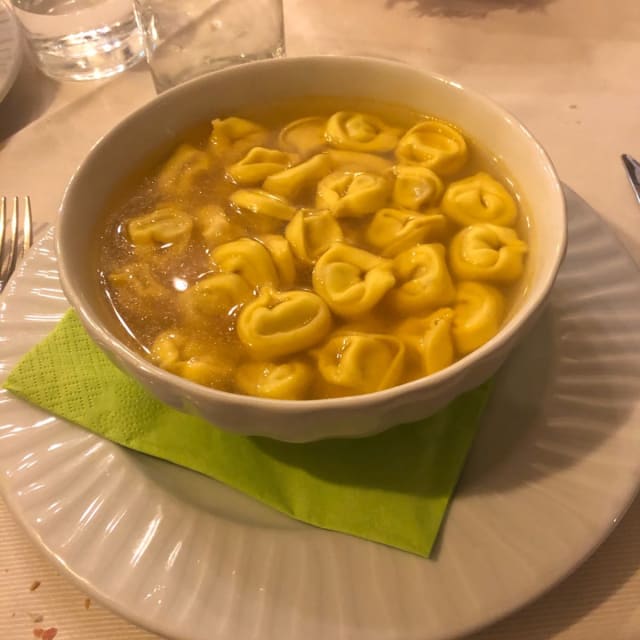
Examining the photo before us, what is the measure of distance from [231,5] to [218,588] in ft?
4.26

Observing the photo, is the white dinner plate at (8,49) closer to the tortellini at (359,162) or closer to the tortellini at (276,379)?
the tortellini at (359,162)

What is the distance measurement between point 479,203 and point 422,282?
0.15m

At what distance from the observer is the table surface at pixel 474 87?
3.83 ft

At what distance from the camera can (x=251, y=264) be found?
33.5 inches

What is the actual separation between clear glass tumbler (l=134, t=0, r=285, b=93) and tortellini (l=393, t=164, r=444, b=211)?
687 mm

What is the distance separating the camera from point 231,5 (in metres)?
1.55

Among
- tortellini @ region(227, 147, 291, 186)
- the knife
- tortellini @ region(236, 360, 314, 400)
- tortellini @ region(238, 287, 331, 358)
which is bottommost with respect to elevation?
the knife

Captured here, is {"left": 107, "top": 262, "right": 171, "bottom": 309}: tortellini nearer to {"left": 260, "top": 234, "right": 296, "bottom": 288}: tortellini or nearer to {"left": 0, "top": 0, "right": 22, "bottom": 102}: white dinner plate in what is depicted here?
{"left": 260, "top": 234, "right": 296, "bottom": 288}: tortellini

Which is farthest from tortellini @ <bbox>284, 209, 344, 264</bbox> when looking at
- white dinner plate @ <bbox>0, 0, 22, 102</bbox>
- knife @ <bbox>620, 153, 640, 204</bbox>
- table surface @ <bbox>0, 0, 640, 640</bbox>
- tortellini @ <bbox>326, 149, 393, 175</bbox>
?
white dinner plate @ <bbox>0, 0, 22, 102</bbox>

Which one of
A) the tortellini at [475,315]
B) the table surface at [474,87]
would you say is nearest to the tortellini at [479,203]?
the tortellini at [475,315]

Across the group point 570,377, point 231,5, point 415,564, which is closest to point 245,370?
point 415,564

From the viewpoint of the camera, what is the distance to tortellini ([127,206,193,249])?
0.89 meters

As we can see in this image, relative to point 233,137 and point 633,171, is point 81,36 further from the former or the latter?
point 633,171

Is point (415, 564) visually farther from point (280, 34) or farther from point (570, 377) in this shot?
point (280, 34)
